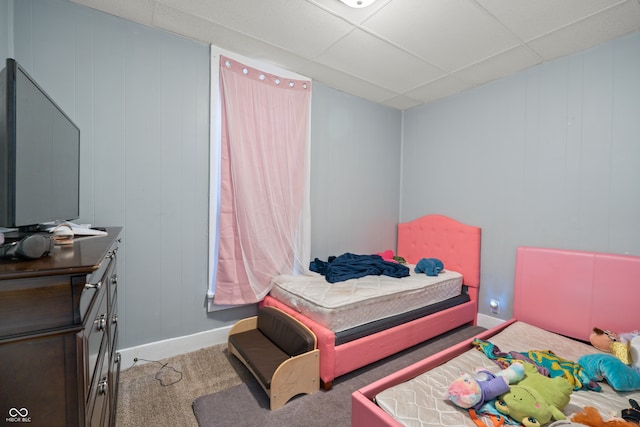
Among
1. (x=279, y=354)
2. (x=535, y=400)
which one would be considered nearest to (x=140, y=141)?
(x=279, y=354)

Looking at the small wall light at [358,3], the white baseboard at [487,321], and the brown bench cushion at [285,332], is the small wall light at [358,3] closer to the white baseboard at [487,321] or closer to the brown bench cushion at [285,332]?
the brown bench cushion at [285,332]

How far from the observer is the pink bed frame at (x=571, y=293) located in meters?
2.01

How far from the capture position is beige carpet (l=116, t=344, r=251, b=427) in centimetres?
165

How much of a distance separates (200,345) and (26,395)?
1896 millimetres

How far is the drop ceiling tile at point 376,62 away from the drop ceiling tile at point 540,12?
2.40 ft

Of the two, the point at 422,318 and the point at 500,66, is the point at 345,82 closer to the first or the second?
the point at 500,66

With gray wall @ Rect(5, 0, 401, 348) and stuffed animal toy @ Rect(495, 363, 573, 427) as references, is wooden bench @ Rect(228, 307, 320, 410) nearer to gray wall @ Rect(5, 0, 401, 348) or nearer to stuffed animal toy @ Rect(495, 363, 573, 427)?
gray wall @ Rect(5, 0, 401, 348)

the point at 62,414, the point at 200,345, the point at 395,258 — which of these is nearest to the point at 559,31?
the point at 395,258

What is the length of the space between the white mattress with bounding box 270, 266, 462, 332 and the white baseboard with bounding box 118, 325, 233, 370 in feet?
2.04

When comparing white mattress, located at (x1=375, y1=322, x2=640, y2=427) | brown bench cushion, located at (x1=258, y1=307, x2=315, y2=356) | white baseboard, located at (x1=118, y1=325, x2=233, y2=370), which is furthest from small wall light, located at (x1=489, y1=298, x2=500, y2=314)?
white baseboard, located at (x1=118, y1=325, x2=233, y2=370)

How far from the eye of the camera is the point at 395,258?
11.5ft

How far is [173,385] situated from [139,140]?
182 centimetres

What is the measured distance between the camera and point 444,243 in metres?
3.32

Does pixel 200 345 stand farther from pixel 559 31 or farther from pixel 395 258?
pixel 559 31
